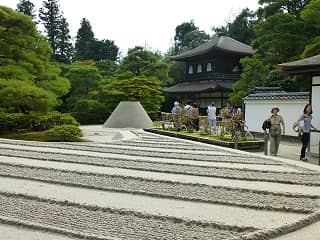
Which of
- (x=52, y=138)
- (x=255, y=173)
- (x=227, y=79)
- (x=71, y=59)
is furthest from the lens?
(x=71, y=59)

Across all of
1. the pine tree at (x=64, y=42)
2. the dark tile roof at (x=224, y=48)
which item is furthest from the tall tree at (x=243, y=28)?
the pine tree at (x=64, y=42)

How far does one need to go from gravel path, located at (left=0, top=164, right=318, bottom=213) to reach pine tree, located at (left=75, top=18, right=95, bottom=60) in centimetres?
4506

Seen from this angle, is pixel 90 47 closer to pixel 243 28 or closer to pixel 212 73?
pixel 243 28

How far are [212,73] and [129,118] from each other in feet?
41.1

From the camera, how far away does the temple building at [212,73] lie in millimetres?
33375

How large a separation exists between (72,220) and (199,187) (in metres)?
2.63

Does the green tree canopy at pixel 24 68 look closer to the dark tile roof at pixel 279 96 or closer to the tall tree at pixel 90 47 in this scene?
→ the dark tile roof at pixel 279 96

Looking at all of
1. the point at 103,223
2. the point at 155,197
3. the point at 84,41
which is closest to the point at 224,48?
the point at 84,41

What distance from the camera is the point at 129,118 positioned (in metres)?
24.4

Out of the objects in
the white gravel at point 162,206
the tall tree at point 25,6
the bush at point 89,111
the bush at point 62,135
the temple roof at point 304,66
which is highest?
the tall tree at point 25,6

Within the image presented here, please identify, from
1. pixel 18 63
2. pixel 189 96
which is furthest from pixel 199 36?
pixel 18 63

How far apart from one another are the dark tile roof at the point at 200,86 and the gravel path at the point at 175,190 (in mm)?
25190

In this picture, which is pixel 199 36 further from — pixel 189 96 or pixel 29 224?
pixel 29 224

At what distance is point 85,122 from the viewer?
32094mm
